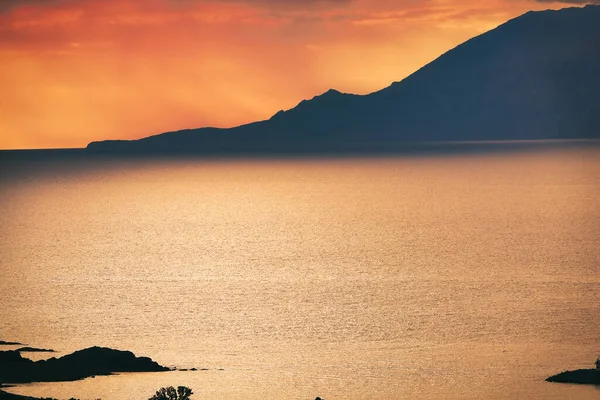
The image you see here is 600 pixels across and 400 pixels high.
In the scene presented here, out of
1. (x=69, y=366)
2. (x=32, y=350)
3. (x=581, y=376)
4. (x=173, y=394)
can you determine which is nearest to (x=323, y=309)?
(x=32, y=350)

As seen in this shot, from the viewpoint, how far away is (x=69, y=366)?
73.9 m

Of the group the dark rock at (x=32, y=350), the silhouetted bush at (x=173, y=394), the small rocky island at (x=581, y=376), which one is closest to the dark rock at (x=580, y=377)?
the small rocky island at (x=581, y=376)

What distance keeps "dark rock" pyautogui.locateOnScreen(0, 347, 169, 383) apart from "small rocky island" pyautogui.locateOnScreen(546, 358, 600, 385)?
26267 mm

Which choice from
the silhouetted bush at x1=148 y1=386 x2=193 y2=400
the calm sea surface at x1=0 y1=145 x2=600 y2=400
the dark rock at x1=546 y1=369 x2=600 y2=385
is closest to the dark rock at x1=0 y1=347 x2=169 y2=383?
the calm sea surface at x1=0 y1=145 x2=600 y2=400

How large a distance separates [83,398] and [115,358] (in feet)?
19.3

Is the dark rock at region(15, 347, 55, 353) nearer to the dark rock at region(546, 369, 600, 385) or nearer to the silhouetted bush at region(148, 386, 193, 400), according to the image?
the silhouetted bush at region(148, 386, 193, 400)

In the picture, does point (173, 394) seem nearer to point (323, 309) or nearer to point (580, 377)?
point (580, 377)

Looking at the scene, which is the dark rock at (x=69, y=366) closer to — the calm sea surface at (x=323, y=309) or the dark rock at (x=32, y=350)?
the calm sea surface at (x=323, y=309)

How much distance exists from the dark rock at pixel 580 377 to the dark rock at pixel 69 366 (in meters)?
26.2

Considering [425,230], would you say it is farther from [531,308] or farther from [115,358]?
[115,358]

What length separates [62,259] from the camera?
149375 mm

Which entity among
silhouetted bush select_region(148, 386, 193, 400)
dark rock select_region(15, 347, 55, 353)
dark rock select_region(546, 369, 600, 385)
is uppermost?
dark rock select_region(15, 347, 55, 353)

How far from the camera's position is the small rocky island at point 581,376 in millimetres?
72900

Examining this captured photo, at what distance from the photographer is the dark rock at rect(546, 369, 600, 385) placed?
72875 millimetres
